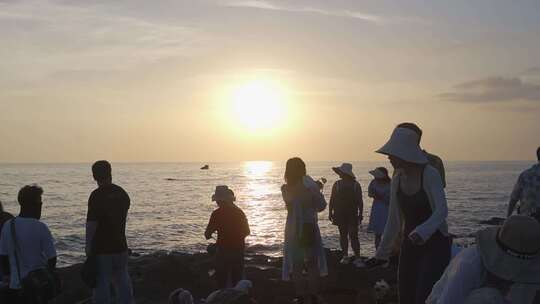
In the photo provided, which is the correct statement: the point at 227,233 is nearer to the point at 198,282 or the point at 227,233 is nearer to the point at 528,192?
the point at 198,282

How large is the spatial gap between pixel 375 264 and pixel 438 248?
837 centimetres

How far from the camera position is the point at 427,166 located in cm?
543

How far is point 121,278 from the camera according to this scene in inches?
313

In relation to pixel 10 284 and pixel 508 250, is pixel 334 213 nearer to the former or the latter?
pixel 10 284

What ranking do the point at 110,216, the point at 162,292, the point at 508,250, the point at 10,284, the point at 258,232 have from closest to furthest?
the point at 508,250 → the point at 10,284 → the point at 110,216 → the point at 162,292 → the point at 258,232

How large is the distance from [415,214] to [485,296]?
7.62 feet

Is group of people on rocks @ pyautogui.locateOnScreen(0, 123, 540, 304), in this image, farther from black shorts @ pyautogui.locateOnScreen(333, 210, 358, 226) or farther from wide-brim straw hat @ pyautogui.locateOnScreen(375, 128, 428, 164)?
black shorts @ pyautogui.locateOnScreen(333, 210, 358, 226)

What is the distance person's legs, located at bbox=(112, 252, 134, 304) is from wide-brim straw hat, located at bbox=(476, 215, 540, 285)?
18.3 feet

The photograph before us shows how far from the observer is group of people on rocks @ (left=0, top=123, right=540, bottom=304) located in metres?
3.20

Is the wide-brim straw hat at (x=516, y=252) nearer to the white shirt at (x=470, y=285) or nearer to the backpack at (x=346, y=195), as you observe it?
the white shirt at (x=470, y=285)

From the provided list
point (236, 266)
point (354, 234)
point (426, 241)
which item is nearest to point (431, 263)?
point (426, 241)

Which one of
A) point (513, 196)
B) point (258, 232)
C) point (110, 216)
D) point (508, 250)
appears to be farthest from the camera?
point (258, 232)

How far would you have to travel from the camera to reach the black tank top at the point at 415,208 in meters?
5.40

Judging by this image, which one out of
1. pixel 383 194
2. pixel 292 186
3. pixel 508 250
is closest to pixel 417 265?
pixel 508 250
